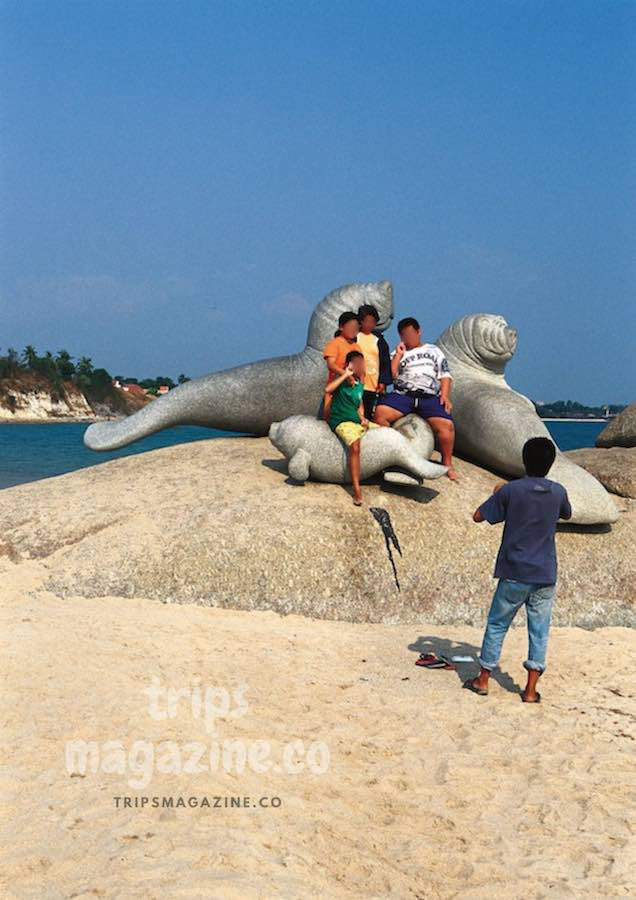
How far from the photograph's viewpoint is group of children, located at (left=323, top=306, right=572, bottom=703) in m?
5.11

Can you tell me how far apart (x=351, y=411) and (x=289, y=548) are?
127 cm

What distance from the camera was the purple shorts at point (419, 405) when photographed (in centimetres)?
766

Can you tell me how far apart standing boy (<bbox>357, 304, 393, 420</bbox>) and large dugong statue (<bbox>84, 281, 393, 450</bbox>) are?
0.78 meters

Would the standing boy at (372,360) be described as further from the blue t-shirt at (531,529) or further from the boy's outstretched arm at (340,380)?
the blue t-shirt at (531,529)

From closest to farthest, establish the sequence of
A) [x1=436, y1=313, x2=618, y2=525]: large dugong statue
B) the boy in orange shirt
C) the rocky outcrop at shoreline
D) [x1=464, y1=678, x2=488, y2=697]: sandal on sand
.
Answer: [x1=464, y1=678, x2=488, y2=697]: sandal on sand
the boy in orange shirt
[x1=436, y1=313, x2=618, y2=525]: large dugong statue
the rocky outcrop at shoreline

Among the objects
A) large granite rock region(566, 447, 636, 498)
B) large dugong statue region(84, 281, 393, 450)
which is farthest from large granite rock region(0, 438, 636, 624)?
large dugong statue region(84, 281, 393, 450)

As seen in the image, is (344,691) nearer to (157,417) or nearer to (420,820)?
(420,820)

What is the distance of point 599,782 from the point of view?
4.12 meters

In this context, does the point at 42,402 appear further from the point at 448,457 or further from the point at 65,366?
the point at 448,457

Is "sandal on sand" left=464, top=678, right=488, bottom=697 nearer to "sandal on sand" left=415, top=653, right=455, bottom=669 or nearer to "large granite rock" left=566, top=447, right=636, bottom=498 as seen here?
"sandal on sand" left=415, top=653, right=455, bottom=669

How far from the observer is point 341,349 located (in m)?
7.34

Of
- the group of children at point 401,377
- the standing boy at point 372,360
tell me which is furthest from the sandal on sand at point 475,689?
the standing boy at point 372,360

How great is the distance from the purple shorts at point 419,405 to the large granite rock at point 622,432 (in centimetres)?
404

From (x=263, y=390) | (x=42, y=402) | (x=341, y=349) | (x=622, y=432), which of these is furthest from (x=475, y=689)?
(x=42, y=402)
